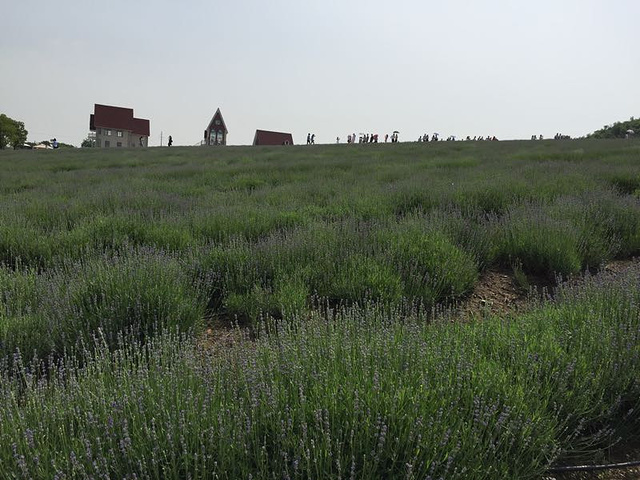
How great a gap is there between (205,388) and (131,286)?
1.53 meters

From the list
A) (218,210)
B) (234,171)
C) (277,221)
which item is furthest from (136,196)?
(234,171)

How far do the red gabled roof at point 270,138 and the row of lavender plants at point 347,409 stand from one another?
74.9 metres

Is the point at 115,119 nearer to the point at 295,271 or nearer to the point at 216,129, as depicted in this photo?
the point at 216,129

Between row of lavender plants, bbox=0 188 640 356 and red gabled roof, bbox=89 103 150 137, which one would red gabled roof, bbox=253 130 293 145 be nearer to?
red gabled roof, bbox=89 103 150 137

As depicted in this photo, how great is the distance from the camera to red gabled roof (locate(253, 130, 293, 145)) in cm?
7594

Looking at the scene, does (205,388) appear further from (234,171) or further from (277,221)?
(234,171)

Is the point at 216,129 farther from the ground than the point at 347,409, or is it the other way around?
the point at 216,129

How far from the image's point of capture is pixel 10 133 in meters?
62.6

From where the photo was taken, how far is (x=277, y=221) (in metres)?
5.63

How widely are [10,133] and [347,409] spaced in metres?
77.8

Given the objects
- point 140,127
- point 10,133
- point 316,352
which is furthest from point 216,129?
point 316,352

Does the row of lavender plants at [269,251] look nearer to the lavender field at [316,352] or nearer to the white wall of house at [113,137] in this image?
the lavender field at [316,352]

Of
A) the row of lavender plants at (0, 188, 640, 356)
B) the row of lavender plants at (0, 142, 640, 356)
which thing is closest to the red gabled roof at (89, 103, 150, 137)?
the row of lavender plants at (0, 142, 640, 356)

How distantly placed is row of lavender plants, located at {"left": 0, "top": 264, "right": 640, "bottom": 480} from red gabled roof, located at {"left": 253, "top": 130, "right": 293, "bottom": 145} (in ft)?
246
